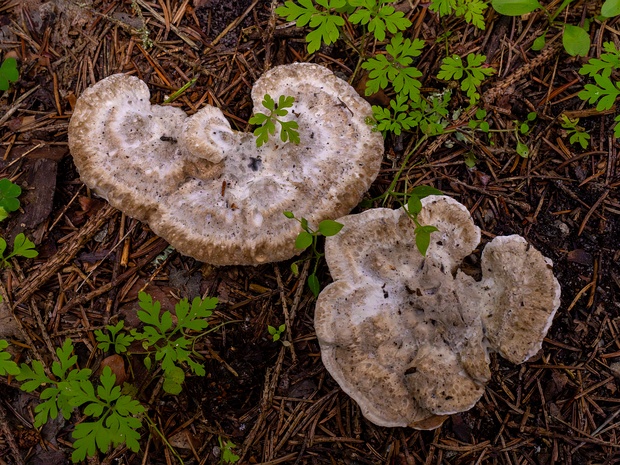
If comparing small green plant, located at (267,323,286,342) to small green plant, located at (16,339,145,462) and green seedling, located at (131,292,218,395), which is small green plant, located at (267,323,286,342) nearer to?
green seedling, located at (131,292,218,395)

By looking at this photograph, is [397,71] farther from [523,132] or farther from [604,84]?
[604,84]

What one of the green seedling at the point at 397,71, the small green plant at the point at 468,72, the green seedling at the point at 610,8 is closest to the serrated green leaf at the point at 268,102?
the green seedling at the point at 397,71

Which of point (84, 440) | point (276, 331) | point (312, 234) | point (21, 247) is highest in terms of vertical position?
point (312, 234)

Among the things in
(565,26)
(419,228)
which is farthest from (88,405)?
(565,26)

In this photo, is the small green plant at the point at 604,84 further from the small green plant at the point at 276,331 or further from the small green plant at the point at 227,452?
the small green plant at the point at 227,452

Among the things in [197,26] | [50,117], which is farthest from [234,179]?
[50,117]

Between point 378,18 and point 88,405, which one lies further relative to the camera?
point 378,18
